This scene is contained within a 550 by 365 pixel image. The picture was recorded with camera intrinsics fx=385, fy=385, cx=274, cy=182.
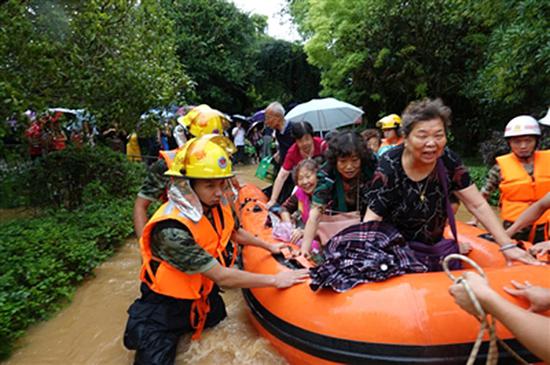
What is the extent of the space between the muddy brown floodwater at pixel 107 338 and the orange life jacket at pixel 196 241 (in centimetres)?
28

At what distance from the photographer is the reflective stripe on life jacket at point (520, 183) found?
3369 millimetres

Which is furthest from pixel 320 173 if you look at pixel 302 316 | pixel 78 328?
pixel 78 328

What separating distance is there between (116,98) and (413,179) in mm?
5037

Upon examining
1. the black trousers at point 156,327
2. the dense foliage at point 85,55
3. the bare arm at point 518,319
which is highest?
the dense foliage at point 85,55

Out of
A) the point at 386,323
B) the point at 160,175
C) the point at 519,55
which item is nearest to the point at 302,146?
the point at 160,175

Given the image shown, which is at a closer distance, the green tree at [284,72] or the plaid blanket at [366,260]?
the plaid blanket at [366,260]

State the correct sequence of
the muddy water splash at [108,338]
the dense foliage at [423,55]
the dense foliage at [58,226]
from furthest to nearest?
the dense foliage at [423,55], the dense foliage at [58,226], the muddy water splash at [108,338]

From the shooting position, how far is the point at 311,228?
2.99 m

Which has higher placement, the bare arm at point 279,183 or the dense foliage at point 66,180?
the dense foliage at point 66,180

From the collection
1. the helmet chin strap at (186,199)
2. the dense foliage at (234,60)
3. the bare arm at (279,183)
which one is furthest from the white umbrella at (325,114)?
the dense foliage at (234,60)

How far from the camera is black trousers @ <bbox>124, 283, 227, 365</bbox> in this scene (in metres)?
2.54

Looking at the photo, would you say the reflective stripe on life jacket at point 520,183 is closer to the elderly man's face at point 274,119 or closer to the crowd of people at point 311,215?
the crowd of people at point 311,215

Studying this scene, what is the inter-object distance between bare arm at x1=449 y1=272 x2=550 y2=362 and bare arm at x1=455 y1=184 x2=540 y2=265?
107 centimetres

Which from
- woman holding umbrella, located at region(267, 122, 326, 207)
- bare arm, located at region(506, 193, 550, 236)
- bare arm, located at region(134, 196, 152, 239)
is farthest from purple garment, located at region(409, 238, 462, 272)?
bare arm, located at region(134, 196, 152, 239)
